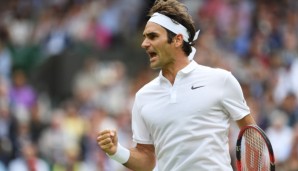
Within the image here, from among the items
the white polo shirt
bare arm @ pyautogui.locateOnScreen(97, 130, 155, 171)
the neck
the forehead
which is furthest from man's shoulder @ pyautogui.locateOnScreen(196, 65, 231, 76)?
bare arm @ pyautogui.locateOnScreen(97, 130, 155, 171)

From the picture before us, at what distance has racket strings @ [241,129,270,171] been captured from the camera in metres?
7.97

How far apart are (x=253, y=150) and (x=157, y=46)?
986 mm

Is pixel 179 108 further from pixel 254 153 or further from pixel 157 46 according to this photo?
pixel 254 153

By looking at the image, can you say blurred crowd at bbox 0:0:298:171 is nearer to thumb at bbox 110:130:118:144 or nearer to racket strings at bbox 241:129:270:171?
racket strings at bbox 241:129:270:171

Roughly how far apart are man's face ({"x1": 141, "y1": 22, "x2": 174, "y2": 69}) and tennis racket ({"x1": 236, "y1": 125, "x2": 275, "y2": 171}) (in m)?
0.73

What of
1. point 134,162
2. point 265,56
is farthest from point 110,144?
point 265,56

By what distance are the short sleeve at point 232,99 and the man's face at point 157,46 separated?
452mm

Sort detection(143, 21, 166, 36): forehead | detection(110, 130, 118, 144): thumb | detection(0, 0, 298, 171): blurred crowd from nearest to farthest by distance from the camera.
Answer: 1. detection(110, 130, 118, 144): thumb
2. detection(143, 21, 166, 36): forehead
3. detection(0, 0, 298, 171): blurred crowd

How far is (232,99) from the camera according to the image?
798 cm

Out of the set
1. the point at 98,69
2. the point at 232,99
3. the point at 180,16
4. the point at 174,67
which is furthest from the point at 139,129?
the point at 98,69

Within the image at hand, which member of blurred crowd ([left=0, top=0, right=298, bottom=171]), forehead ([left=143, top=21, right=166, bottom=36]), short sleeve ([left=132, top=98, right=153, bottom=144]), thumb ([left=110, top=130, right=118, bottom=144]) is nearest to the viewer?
thumb ([left=110, top=130, right=118, bottom=144])

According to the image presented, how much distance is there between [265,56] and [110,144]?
9.84 m

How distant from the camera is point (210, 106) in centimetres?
798

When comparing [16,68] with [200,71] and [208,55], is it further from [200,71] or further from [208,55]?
[200,71]
